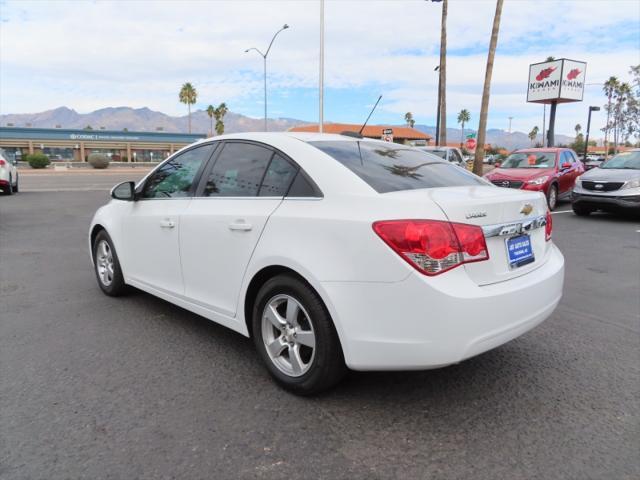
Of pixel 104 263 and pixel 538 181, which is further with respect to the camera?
pixel 538 181

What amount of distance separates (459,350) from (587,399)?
1119 mm

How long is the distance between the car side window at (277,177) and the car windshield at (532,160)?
1213cm

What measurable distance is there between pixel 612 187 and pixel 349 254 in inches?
422

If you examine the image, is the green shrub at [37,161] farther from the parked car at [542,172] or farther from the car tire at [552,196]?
the car tire at [552,196]

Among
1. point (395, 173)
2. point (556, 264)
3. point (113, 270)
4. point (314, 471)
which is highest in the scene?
point (395, 173)

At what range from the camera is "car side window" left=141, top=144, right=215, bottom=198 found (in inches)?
154

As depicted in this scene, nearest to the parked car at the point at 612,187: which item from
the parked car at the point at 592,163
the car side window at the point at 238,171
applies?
the parked car at the point at 592,163

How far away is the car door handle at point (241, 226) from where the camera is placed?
10.4 feet

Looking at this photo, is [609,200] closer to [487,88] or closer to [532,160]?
[532,160]

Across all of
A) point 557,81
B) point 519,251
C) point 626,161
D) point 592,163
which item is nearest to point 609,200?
point 626,161

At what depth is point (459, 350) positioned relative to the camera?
2494 millimetres

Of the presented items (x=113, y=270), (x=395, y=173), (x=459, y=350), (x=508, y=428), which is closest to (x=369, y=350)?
(x=459, y=350)

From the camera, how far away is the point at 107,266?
16.4ft

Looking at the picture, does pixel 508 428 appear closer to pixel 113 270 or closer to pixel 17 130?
pixel 113 270
